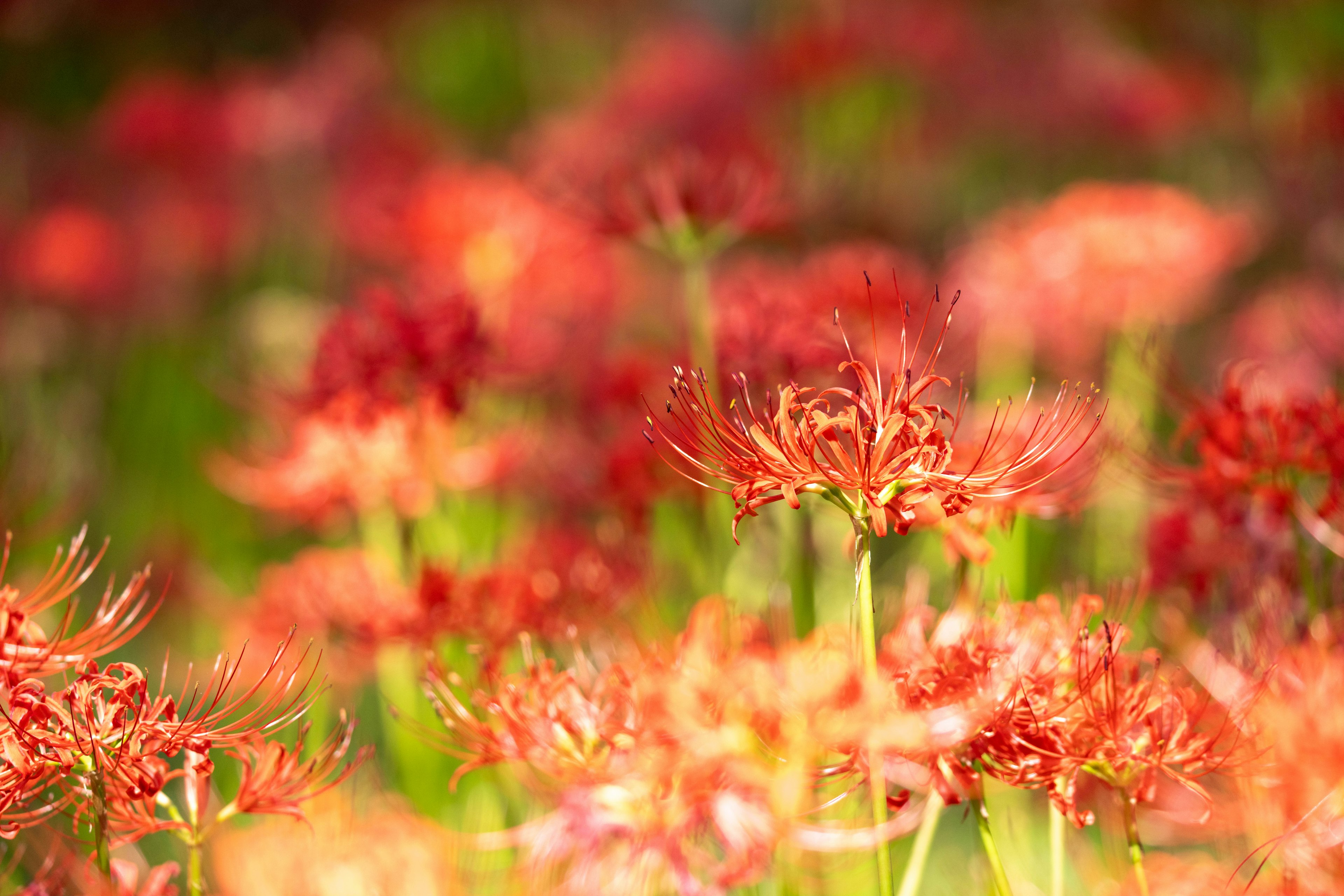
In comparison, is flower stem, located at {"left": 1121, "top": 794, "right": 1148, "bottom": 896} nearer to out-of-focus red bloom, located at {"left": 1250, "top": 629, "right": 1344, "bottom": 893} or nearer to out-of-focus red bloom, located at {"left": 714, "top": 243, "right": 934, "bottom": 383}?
out-of-focus red bloom, located at {"left": 1250, "top": 629, "right": 1344, "bottom": 893}

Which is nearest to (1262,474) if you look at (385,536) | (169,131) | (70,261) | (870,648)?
(870,648)

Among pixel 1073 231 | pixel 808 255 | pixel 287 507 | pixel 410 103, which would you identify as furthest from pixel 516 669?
pixel 410 103

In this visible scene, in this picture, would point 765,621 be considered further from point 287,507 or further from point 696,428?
point 287,507

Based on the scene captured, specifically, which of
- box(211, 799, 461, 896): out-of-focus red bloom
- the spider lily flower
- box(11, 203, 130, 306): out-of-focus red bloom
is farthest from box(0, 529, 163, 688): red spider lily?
box(11, 203, 130, 306): out-of-focus red bloom

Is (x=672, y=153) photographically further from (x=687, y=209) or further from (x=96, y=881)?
(x=96, y=881)

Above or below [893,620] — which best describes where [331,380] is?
above

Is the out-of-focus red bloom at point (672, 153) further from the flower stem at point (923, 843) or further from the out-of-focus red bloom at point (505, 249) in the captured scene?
the flower stem at point (923, 843)
